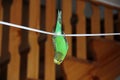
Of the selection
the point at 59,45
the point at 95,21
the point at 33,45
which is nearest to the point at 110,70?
the point at 95,21

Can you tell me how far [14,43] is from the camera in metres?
1.74

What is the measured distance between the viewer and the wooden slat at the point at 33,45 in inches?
68.7

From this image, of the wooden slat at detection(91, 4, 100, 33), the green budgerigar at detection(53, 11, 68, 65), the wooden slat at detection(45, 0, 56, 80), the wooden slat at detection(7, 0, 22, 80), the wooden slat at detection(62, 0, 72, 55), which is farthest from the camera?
the wooden slat at detection(91, 4, 100, 33)

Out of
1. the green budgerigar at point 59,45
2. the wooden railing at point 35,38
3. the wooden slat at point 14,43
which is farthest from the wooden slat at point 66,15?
the green budgerigar at point 59,45

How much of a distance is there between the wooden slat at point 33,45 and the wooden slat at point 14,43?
77mm

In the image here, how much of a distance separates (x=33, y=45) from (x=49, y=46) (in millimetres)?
111

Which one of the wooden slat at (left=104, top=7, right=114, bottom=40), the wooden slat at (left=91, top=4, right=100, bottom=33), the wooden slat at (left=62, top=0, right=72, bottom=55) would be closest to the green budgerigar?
the wooden slat at (left=62, top=0, right=72, bottom=55)

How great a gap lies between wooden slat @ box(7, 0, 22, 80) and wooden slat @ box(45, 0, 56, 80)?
20 cm

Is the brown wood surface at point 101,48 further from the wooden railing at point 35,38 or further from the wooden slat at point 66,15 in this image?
the wooden slat at point 66,15

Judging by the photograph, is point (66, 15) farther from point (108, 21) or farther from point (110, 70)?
point (110, 70)

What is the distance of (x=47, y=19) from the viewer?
1.89m

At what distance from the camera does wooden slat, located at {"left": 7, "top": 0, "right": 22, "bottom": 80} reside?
1.70 meters

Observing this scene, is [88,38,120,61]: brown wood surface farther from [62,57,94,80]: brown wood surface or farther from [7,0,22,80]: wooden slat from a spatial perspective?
[7,0,22,80]: wooden slat

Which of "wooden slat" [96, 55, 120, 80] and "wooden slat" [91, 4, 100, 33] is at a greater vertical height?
"wooden slat" [91, 4, 100, 33]
